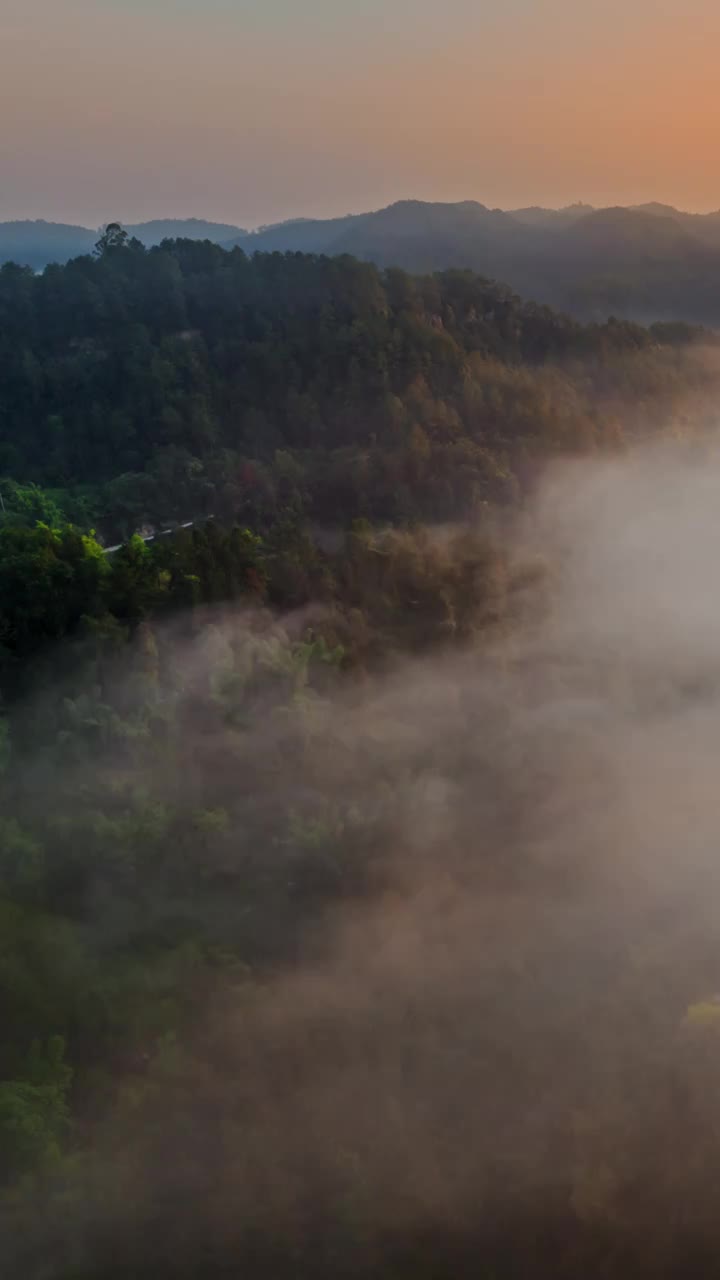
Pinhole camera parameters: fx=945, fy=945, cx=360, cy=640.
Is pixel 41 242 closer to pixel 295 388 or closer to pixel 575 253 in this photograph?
pixel 575 253

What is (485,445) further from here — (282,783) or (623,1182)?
(623,1182)

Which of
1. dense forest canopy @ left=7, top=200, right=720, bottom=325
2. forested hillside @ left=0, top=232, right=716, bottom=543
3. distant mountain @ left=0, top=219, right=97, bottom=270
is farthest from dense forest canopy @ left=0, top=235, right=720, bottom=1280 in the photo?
distant mountain @ left=0, top=219, right=97, bottom=270

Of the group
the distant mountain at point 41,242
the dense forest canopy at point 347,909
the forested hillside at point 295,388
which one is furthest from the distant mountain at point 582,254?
the distant mountain at point 41,242

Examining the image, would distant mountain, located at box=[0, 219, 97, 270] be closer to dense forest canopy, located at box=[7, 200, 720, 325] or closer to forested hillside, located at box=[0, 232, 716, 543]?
dense forest canopy, located at box=[7, 200, 720, 325]

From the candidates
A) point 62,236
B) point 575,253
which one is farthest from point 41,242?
point 575,253

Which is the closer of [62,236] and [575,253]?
[575,253]

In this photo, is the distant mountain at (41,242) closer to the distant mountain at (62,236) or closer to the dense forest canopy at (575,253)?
the distant mountain at (62,236)
